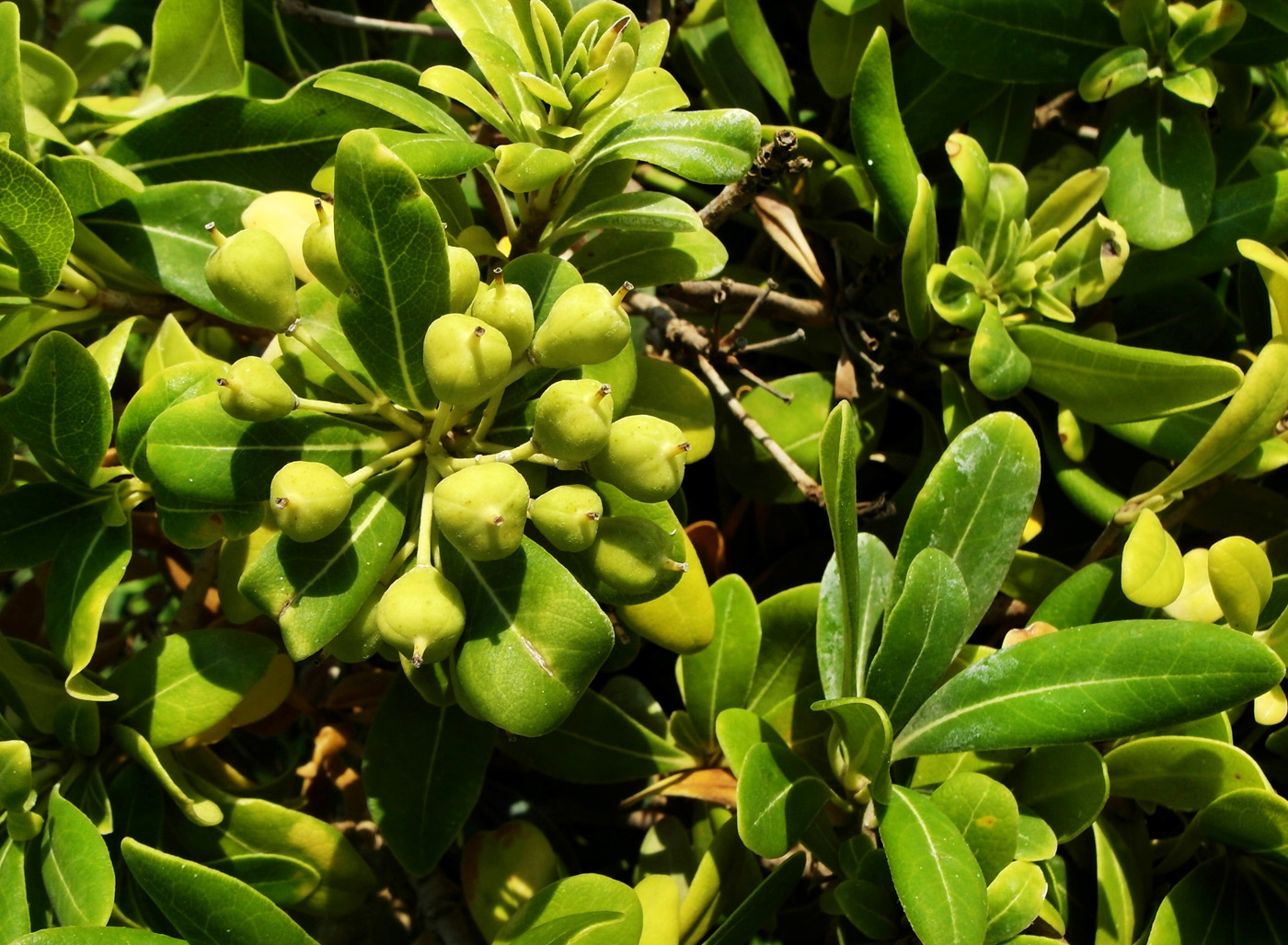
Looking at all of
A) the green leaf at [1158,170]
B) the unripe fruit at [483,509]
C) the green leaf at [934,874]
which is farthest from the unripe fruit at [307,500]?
the green leaf at [1158,170]

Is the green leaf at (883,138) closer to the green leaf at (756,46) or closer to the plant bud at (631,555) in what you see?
the green leaf at (756,46)

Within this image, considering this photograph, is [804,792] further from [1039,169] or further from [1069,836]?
[1039,169]

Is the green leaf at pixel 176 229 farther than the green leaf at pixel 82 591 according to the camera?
Yes

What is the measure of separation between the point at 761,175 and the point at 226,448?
0.72 m

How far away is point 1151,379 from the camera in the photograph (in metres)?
1.27

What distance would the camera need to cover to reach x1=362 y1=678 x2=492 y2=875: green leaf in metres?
1.29

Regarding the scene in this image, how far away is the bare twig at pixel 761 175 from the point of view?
1.25 metres

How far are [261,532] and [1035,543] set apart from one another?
118cm

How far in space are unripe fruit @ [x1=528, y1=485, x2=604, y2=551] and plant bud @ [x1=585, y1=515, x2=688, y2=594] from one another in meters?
0.04

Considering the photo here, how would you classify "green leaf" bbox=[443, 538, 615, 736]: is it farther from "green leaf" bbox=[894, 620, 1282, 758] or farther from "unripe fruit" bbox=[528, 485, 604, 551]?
"green leaf" bbox=[894, 620, 1282, 758]

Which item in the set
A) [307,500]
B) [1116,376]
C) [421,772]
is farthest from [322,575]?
[1116,376]

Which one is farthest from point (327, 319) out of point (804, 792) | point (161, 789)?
point (804, 792)

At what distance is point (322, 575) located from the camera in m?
1.00

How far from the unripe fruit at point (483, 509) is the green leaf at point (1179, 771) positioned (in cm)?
82
